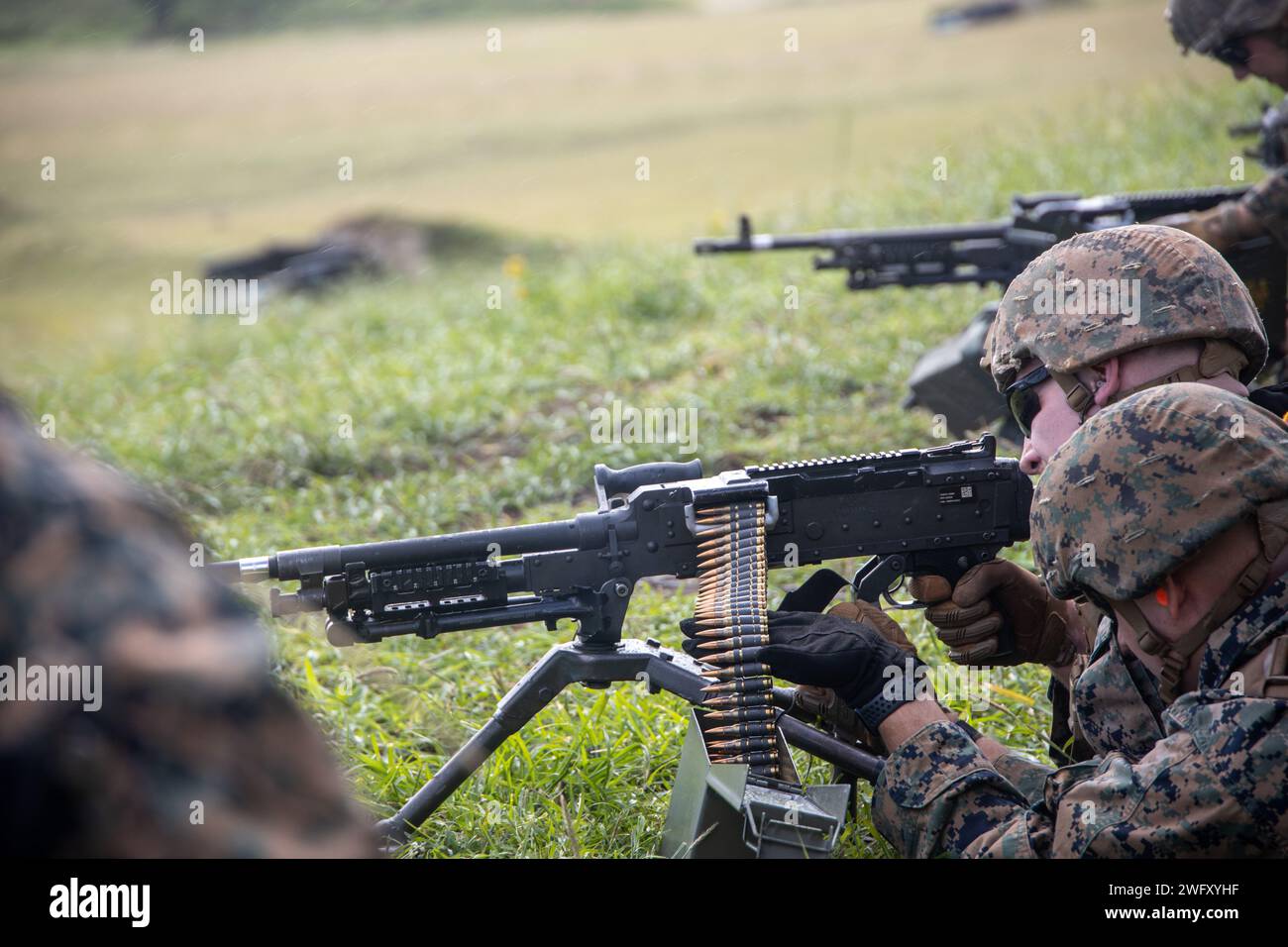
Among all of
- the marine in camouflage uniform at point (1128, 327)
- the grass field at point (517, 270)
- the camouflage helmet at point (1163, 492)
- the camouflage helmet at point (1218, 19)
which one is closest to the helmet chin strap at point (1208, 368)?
the marine in camouflage uniform at point (1128, 327)

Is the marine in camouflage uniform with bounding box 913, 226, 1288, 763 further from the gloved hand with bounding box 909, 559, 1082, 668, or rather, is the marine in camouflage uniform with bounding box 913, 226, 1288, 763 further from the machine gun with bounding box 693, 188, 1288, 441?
the machine gun with bounding box 693, 188, 1288, 441

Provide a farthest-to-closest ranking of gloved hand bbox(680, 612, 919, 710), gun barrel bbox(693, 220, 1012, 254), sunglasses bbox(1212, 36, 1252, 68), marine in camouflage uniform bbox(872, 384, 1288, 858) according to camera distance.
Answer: gun barrel bbox(693, 220, 1012, 254) → sunglasses bbox(1212, 36, 1252, 68) → gloved hand bbox(680, 612, 919, 710) → marine in camouflage uniform bbox(872, 384, 1288, 858)

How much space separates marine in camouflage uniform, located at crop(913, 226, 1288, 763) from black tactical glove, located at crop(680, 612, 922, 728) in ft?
1.63

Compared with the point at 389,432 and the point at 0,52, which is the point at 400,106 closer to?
the point at 0,52

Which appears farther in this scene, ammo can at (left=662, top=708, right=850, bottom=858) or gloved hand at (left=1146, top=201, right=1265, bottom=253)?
gloved hand at (left=1146, top=201, right=1265, bottom=253)

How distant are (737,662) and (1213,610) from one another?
1279 mm

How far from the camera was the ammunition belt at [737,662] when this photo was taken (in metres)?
3.61

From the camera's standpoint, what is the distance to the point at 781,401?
8.12m

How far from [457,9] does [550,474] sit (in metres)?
17.2

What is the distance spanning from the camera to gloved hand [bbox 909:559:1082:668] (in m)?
4.03
